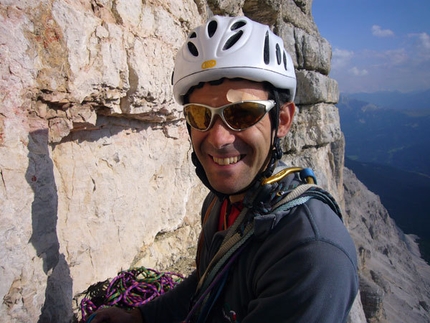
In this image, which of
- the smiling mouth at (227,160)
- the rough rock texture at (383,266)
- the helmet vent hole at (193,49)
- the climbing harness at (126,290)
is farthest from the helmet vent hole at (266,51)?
the rough rock texture at (383,266)

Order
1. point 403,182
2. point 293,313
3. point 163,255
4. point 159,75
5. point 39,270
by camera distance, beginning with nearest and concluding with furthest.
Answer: point 293,313 < point 39,270 < point 159,75 < point 163,255 < point 403,182

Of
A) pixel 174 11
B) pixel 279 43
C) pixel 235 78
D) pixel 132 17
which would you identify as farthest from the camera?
pixel 174 11

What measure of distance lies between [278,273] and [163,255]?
129 inches

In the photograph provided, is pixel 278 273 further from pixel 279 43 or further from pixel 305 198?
Result: pixel 279 43

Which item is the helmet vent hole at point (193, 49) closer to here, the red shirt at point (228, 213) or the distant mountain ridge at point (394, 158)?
the red shirt at point (228, 213)

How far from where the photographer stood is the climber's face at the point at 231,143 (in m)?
1.56

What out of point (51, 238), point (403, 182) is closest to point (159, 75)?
point (51, 238)

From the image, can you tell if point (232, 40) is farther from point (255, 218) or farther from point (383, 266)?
point (383, 266)

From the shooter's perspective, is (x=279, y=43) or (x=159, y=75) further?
(x=159, y=75)

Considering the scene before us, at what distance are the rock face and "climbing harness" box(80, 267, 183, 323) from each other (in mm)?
135

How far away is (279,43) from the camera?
1900mm

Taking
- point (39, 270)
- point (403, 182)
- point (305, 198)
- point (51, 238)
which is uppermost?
point (305, 198)

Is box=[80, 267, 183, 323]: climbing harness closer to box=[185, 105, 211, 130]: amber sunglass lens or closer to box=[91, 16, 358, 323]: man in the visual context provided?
box=[91, 16, 358, 323]: man

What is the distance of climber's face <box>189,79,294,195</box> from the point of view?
1557 millimetres
